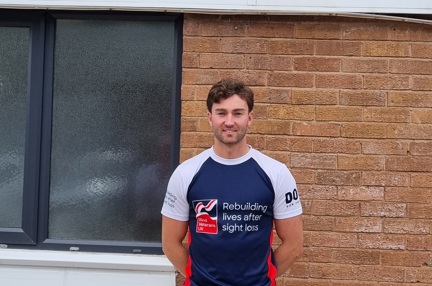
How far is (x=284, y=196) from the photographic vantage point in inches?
120

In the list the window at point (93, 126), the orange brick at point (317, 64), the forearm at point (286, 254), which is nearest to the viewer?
the forearm at point (286, 254)

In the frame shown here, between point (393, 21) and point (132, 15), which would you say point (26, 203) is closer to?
point (132, 15)

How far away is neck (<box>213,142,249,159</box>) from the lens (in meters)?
3.02

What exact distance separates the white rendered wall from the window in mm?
97

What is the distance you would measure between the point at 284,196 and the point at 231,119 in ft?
1.48

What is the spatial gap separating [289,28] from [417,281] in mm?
1794

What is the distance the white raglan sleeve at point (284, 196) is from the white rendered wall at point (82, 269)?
1.34m

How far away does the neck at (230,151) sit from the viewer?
3.02 metres

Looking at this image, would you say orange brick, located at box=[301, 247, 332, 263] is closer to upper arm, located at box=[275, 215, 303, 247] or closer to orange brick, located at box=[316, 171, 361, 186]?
orange brick, located at box=[316, 171, 361, 186]

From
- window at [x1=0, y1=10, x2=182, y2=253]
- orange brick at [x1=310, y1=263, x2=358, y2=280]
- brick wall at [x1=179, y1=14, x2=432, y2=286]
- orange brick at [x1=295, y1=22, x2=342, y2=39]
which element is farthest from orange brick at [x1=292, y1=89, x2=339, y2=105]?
orange brick at [x1=310, y1=263, x2=358, y2=280]

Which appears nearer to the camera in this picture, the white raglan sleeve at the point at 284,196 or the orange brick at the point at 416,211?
the white raglan sleeve at the point at 284,196

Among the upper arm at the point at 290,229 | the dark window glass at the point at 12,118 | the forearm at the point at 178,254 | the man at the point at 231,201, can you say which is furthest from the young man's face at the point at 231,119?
the dark window glass at the point at 12,118

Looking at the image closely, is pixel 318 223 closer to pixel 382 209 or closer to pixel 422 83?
pixel 382 209

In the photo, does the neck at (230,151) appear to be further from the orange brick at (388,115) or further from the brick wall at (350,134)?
the orange brick at (388,115)
